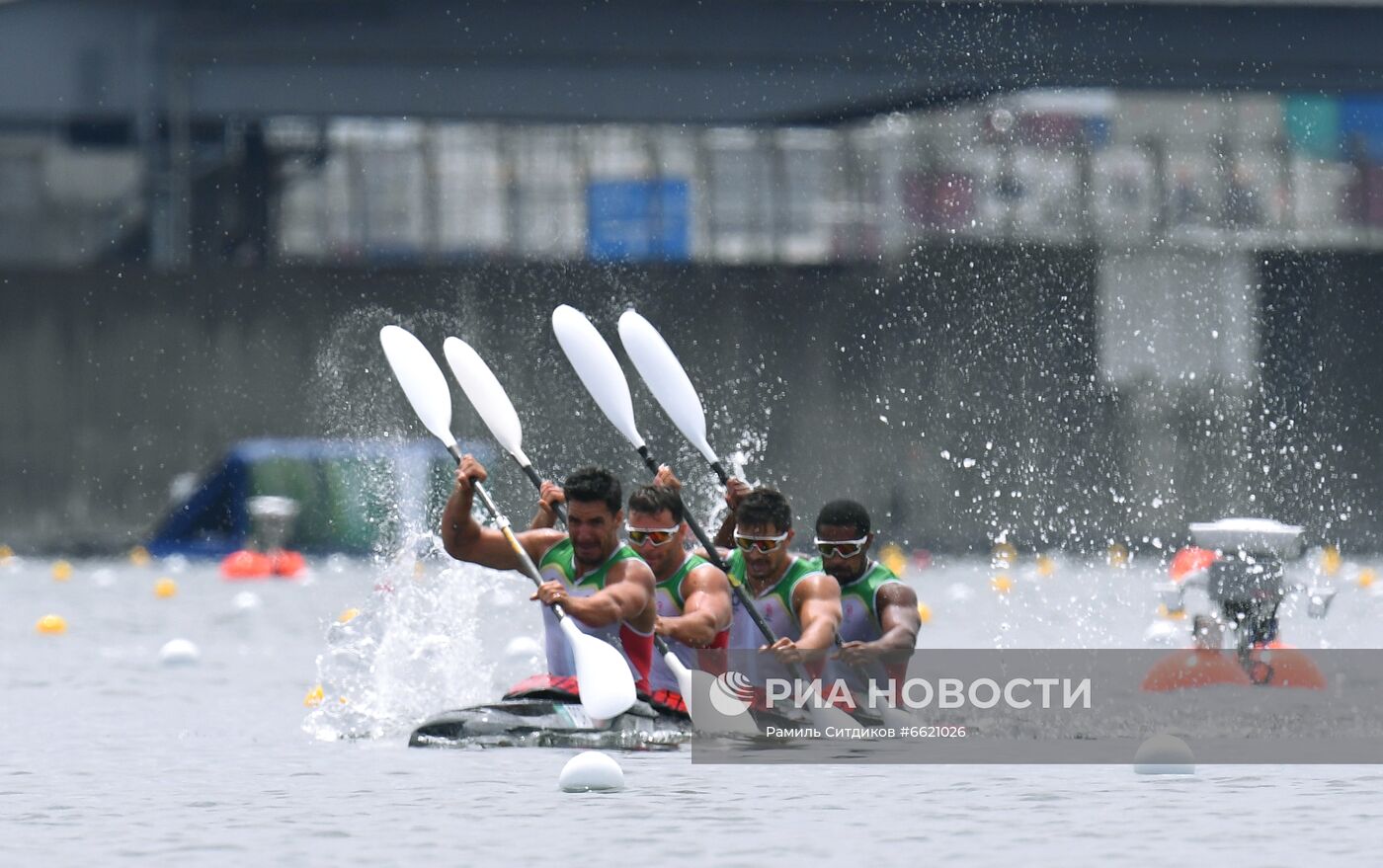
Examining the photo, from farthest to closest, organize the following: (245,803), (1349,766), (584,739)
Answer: (584,739) < (1349,766) < (245,803)

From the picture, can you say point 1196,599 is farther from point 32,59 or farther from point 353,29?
point 32,59

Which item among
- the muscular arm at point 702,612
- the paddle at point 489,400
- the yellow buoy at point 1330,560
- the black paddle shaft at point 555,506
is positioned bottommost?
the yellow buoy at point 1330,560

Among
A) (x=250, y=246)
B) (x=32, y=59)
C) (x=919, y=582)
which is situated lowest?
(x=919, y=582)

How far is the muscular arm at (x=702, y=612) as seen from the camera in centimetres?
1138

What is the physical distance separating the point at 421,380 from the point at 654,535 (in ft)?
7.28

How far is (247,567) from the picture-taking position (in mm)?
26844

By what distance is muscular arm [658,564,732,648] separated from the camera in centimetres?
1138

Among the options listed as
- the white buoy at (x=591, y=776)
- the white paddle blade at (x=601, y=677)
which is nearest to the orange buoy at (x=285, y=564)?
the white paddle blade at (x=601, y=677)

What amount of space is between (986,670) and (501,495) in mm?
11630

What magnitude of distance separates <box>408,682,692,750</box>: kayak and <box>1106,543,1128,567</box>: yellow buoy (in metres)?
18.7

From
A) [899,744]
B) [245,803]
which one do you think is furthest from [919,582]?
[245,803]

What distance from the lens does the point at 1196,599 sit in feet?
74.8

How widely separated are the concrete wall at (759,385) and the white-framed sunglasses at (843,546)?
16962 millimetres
